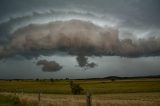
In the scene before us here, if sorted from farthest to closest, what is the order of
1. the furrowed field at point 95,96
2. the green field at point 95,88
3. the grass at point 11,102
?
the green field at point 95,88
the grass at point 11,102
the furrowed field at point 95,96

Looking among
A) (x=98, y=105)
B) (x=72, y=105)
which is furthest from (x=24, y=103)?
(x=98, y=105)

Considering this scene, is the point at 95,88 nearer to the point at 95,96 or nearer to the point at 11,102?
the point at 95,96

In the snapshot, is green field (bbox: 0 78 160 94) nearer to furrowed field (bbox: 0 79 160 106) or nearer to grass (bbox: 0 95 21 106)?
furrowed field (bbox: 0 79 160 106)

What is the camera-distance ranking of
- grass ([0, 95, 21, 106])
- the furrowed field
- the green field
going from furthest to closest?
the green field < grass ([0, 95, 21, 106]) < the furrowed field

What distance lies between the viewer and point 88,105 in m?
14.9

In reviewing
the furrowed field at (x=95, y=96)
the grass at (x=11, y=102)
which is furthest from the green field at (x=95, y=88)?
the grass at (x=11, y=102)

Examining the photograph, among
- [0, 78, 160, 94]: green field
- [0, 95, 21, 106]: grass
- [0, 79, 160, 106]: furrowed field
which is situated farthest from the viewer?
[0, 78, 160, 94]: green field

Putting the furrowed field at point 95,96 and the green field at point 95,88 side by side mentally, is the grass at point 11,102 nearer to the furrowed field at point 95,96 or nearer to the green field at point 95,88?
the furrowed field at point 95,96

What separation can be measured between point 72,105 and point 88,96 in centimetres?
568

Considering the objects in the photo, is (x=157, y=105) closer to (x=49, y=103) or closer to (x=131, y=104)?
(x=131, y=104)

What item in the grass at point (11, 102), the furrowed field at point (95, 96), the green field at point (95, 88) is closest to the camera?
the furrowed field at point (95, 96)

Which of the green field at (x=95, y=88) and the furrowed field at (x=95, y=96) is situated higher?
the green field at (x=95, y=88)

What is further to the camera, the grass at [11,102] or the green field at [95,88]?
the green field at [95,88]

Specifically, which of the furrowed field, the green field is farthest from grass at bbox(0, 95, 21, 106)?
the green field
